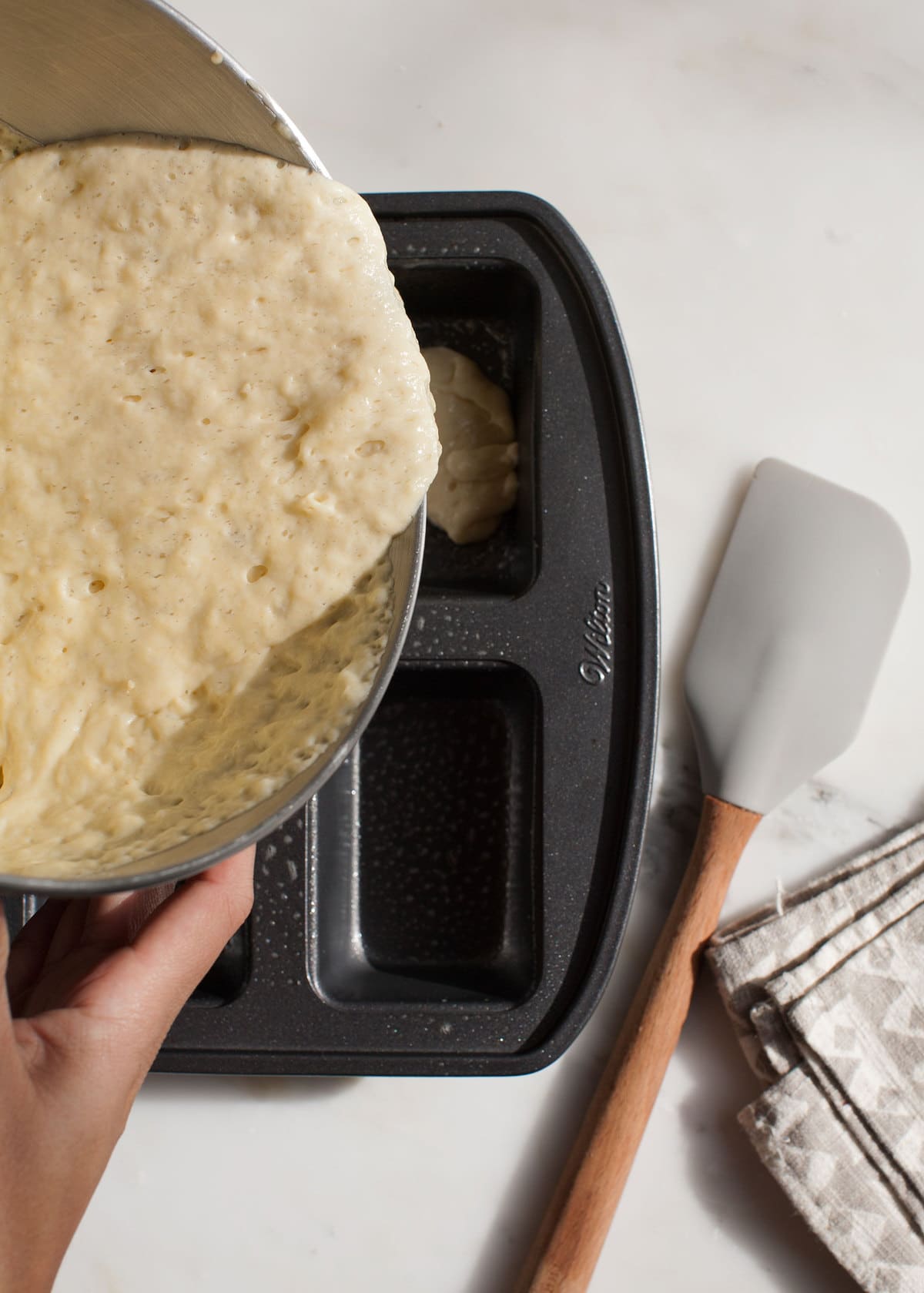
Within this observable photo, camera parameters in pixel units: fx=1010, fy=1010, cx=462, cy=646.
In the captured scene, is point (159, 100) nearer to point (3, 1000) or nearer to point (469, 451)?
point (469, 451)

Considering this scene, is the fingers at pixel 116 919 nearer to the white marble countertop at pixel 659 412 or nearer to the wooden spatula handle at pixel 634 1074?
the white marble countertop at pixel 659 412

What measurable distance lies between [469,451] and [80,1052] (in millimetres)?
682

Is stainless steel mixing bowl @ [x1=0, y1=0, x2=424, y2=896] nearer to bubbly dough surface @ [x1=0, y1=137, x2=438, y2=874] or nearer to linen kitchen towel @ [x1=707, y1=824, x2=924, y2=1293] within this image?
bubbly dough surface @ [x1=0, y1=137, x2=438, y2=874]

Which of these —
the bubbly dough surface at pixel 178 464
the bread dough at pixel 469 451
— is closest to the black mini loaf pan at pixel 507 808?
the bread dough at pixel 469 451

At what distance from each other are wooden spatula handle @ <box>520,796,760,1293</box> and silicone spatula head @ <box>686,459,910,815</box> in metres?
0.06

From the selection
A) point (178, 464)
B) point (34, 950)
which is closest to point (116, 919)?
point (34, 950)

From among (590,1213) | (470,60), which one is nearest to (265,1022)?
(590,1213)

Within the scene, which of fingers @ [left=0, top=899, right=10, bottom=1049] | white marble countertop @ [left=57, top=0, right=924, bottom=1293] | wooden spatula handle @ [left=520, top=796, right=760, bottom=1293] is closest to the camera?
fingers @ [left=0, top=899, right=10, bottom=1049]

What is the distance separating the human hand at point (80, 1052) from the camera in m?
0.60

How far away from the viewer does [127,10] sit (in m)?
0.65

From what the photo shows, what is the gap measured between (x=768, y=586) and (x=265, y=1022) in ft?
2.19

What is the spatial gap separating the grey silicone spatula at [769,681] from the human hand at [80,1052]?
47 cm

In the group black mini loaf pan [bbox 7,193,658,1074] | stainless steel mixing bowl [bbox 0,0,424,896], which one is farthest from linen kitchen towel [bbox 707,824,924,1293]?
stainless steel mixing bowl [bbox 0,0,424,896]

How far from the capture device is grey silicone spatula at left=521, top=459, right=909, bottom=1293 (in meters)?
1.04
